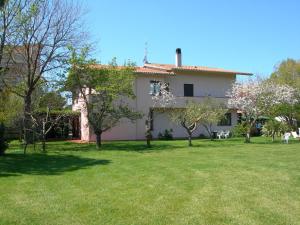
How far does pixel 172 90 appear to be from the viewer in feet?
118

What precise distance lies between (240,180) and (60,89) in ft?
51.9

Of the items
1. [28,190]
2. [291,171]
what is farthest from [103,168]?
[291,171]

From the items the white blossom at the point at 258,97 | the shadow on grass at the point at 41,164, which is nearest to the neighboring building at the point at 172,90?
the white blossom at the point at 258,97

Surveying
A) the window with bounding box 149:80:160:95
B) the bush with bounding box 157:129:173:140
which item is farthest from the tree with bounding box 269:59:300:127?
the window with bounding box 149:80:160:95

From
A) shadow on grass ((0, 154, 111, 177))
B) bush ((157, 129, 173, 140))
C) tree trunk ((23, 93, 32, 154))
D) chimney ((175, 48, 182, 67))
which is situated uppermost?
chimney ((175, 48, 182, 67))

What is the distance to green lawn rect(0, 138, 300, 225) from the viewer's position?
Answer: 7321 millimetres

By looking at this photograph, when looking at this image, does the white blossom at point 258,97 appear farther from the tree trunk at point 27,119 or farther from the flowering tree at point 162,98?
the tree trunk at point 27,119

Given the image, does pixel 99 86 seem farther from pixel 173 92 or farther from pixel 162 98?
pixel 173 92

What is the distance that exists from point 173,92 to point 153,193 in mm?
27086

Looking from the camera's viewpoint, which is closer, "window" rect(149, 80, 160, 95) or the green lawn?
the green lawn

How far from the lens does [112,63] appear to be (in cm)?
2527

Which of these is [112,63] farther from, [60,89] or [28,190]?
[28,190]

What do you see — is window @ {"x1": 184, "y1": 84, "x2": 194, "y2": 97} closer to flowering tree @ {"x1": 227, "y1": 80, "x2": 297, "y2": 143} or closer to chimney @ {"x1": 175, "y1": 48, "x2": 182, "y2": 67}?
chimney @ {"x1": 175, "y1": 48, "x2": 182, "y2": 67}

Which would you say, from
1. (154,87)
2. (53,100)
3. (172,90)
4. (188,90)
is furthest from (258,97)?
(53,100)
